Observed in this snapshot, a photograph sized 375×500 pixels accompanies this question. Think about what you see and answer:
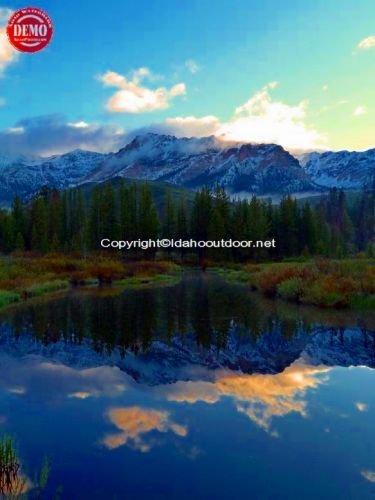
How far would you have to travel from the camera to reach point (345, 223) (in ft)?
355

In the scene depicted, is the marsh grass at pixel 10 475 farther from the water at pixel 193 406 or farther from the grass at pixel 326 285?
the grass at pixel 326 285

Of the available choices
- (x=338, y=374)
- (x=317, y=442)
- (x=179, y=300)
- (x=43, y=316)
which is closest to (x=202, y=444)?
(x=317, y=442)

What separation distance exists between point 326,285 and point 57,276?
25148mm

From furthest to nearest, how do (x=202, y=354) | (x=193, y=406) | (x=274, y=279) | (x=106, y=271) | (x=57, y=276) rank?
(x=106, y=271), (x=57, y=276), (x=274, y=279), (x=202, y=354), (x=193, y=406)

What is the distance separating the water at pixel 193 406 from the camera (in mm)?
7316

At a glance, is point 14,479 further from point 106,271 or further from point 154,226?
point 154,226

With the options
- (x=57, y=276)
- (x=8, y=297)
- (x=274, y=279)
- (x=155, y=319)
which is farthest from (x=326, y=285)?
(x=57, y=276)

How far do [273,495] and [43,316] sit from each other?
64.3ft

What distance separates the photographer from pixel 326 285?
87.7 feet

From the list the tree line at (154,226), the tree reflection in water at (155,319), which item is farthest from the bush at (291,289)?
the tree line at (154,226)

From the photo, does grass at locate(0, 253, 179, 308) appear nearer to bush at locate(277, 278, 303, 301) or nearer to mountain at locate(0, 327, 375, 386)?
mountain at locate(0, 327, 375, 386)

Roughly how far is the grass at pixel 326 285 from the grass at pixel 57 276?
610 inches

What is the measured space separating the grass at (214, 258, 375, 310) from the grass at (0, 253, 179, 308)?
15.5 meters

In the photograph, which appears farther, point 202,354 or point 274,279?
point 274,279
